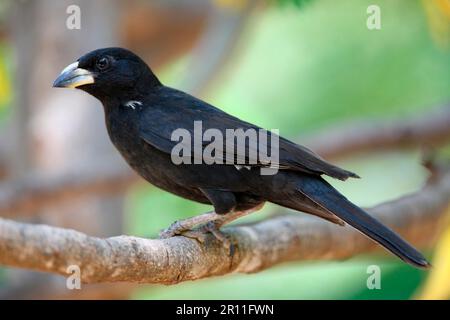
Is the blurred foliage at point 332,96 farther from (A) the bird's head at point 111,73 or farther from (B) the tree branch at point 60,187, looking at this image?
(A) the bird's head at point 111,73

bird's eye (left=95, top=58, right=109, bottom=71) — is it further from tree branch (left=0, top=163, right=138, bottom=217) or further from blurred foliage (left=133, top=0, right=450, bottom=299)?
blurred foliage (left=133, top=0, right=450, bottom=299)

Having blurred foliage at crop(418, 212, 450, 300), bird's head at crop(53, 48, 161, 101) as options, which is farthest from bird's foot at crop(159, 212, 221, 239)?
blurred foliage at crop(418, 212, 450, 300)

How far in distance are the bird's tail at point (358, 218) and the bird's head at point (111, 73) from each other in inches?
42.8

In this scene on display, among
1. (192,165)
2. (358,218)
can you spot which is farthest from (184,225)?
(358,218)

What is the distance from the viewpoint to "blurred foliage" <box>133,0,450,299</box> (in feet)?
31.7

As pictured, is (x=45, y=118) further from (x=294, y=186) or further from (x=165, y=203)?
(x=294, y=186)

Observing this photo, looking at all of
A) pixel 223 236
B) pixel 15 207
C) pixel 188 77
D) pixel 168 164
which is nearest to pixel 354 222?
pixel 223 236

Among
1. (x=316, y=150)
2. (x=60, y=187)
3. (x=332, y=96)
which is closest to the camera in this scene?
(x=60, y=187)

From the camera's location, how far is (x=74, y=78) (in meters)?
4.37

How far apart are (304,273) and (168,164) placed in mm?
6462

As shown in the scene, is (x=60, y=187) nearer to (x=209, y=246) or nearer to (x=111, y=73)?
(x=111, y=73)

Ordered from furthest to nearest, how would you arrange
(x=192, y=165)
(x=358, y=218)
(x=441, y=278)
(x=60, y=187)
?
(x=60, y=187) → (x=192, y=165) → (x=441, y=278) → (x=358, y=218)

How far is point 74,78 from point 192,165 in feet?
2.57

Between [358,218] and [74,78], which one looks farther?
[74,78]
